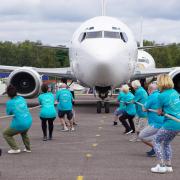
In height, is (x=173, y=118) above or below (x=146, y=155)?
above

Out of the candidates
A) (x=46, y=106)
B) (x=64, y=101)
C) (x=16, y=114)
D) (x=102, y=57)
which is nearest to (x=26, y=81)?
(x=102, y=57)

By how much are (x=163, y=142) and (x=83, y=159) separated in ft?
6.33

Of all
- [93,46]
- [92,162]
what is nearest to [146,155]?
[92,162]

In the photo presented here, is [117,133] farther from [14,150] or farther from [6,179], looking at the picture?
[6,179]

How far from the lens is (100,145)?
39.9ft

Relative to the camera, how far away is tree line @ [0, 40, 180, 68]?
11231cm

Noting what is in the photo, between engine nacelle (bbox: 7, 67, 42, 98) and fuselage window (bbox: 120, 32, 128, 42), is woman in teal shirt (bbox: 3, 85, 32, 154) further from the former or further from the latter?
engine nacelle (bbox: 7, 67, 42, 98)

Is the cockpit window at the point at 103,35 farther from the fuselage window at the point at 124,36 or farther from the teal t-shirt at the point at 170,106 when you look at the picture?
the teal t-shirt at the point at 170,106

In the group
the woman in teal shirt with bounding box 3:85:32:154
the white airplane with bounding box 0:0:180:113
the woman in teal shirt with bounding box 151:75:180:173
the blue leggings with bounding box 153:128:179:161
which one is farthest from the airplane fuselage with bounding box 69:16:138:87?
the woman in teal shirt with bounding box 151:75:180:173

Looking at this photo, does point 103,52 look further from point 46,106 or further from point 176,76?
point 46,106

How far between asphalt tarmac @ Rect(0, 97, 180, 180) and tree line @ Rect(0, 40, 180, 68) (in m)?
97.0

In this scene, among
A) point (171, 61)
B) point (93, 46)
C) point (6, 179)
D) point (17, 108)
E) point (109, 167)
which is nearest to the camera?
point (6, 179)

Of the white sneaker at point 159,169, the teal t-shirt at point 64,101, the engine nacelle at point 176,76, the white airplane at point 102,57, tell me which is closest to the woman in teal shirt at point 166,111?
the white sneaker at point 159,169

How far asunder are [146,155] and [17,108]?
2.87m
